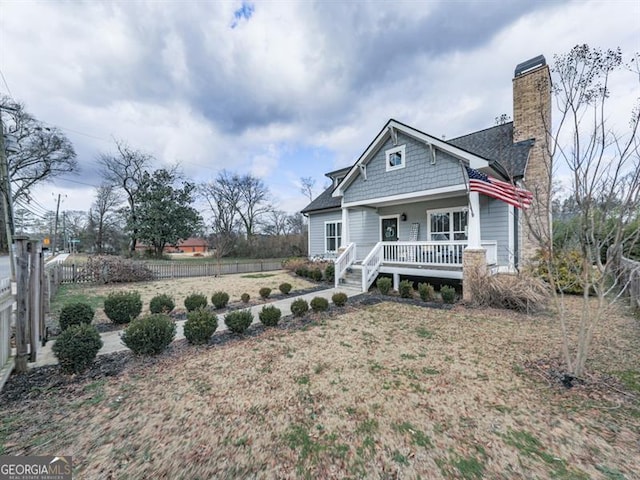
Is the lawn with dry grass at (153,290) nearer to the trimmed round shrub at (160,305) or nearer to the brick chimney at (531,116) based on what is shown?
the trimmed round shrub at (160,305)

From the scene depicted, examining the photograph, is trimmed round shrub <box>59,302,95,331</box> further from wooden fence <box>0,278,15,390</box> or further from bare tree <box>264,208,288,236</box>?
bare tree <box>264,208,288,236</box>

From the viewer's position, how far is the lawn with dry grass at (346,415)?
2221mm

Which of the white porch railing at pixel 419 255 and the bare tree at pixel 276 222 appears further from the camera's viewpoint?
the bare tree at pixel 276 222

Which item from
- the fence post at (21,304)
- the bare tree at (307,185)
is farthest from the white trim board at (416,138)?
the bare tree at (307,185)

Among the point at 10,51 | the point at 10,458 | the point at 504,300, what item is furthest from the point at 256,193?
the point at 10,458

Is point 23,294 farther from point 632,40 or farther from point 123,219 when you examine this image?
point 123,219

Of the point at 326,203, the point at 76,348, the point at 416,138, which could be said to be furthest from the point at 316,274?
the point at 76,348

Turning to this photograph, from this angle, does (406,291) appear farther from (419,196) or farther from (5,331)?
(5,331)

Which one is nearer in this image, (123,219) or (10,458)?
(10,458)

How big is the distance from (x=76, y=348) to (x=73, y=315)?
84.8 inches

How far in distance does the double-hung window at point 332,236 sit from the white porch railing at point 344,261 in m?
3.97

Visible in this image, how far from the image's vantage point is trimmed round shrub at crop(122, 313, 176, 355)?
4.35 metres

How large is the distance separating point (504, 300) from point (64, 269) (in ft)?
60.5

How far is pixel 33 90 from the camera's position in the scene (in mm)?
12562
